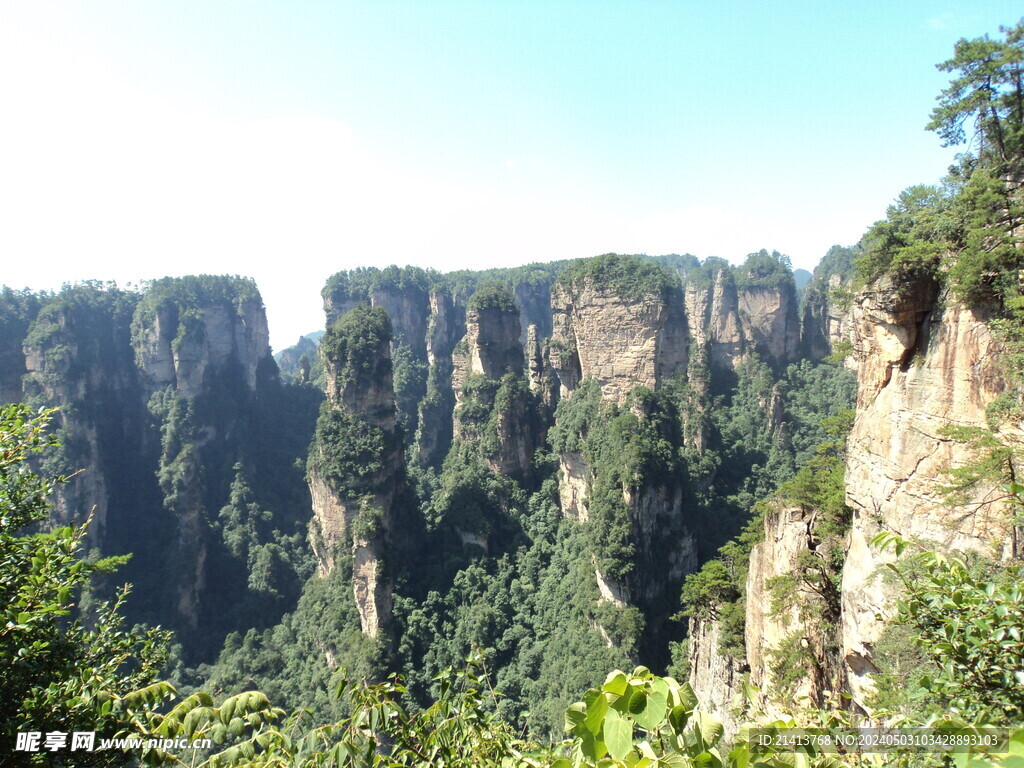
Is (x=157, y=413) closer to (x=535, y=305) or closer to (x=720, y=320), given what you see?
(x=535, y=305)

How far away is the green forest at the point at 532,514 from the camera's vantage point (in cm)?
325

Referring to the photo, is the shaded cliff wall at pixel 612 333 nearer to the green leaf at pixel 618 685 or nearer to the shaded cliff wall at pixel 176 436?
the shaded cliff wall at pixel 176 436

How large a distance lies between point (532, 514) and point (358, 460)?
1232 cm

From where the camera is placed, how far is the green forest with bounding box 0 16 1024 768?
3.25 metres

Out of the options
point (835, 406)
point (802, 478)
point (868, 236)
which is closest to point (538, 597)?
point (802, 478)

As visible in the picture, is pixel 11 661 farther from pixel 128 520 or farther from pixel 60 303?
pixel 60 303

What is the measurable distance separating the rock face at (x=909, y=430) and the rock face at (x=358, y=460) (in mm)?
25244

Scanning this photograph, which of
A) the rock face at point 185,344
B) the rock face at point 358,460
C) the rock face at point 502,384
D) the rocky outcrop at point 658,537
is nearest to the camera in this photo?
the rocky outcrop at point 658,537

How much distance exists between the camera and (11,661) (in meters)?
3.54

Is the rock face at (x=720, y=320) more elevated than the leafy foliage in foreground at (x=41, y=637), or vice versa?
the rock face at (x=720, y=320)

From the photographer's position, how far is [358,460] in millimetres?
32500

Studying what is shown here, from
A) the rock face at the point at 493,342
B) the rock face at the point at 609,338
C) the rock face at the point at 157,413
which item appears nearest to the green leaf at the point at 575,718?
the rock face at the point at 609,338

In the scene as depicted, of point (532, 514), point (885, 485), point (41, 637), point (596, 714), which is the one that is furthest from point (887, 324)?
point (532, 514)

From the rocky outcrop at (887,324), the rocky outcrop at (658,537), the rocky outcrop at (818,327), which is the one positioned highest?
the rocky outcrop at (818,327)
